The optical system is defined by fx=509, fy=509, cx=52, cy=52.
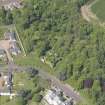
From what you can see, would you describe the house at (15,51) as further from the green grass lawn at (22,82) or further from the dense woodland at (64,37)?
the green grass lawn at (22,82)

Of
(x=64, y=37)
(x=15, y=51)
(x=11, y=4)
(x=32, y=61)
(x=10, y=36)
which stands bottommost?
(x=32, y=61)

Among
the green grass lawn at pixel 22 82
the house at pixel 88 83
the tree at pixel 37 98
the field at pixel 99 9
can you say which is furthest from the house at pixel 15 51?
the field at pixel 99 9

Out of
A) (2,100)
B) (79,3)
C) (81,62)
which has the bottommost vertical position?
(2,100)

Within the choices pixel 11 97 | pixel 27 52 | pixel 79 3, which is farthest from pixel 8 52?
pixel 79 3

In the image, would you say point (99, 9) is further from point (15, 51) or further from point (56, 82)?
point (56, 82)

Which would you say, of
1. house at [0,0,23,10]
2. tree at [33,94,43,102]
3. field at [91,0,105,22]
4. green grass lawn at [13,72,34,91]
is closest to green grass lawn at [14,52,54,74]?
green grass lawn at [13,72,34,91]

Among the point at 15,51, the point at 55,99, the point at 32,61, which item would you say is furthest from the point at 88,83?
the point at 15,51

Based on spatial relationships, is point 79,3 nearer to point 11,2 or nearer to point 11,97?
point 11,2
